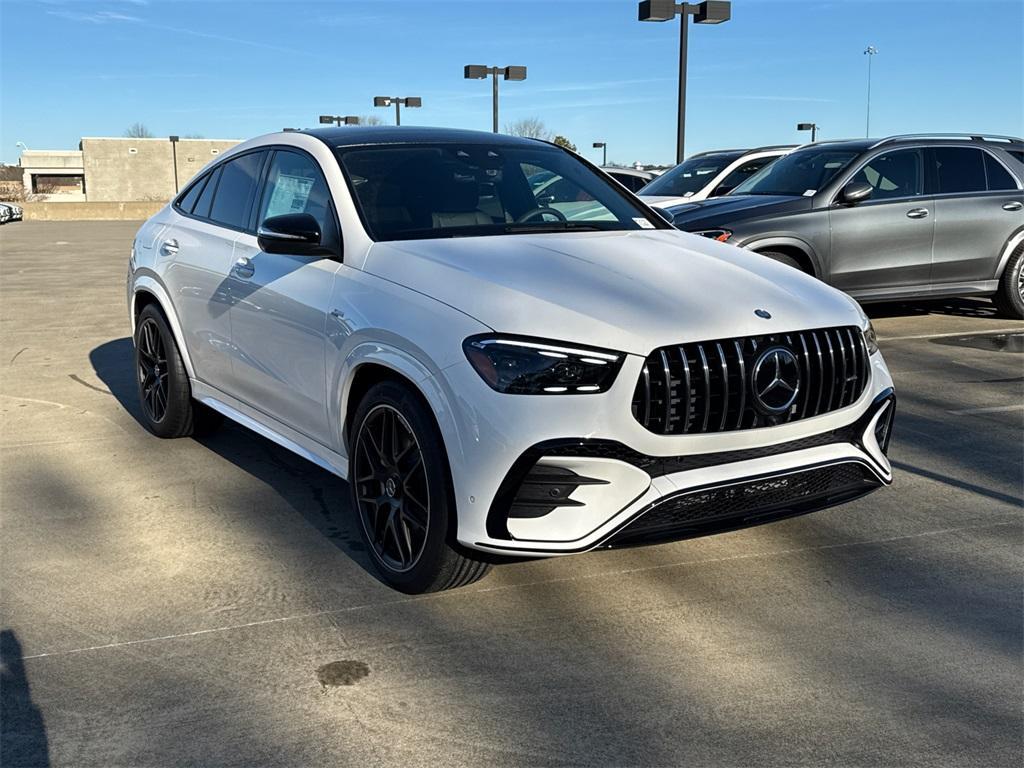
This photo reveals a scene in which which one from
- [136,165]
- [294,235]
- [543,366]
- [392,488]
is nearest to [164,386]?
[294,235]

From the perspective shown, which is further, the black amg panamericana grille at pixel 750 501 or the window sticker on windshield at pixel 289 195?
the window sticker on windshield at pixel 289 195

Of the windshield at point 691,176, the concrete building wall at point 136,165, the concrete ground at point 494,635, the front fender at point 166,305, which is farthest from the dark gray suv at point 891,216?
the concrete building wall at point 136,165

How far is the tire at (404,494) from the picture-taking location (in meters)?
3.61

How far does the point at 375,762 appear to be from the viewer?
2824 millimetres

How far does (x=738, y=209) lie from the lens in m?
9.62

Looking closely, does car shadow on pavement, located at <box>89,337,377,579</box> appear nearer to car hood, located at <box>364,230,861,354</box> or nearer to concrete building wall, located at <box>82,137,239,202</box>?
car hood, located at <box>364,230,861,354</box>

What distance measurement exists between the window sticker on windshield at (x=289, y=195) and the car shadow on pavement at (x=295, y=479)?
136 centimetres

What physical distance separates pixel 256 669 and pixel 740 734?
59.6 inches

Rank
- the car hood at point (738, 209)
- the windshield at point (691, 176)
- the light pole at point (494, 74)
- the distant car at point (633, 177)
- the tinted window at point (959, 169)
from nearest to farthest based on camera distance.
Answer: the car hood at point (738, 209)
the tinted window at point (959, 169)
the windshield at point (691, 176)
the distant car at point (633, 177)
the light pole at point (494, 74)

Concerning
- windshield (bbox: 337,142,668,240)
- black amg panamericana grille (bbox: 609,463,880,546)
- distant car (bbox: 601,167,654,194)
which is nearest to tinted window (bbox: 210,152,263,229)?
windshield (bbox: 337,142,668,240)

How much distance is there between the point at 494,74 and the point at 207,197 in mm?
23773

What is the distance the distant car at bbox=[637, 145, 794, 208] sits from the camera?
536 inches

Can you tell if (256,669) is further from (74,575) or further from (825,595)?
(825,595)

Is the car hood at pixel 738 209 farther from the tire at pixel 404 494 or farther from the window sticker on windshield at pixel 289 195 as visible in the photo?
the tire at pixel 404 494
